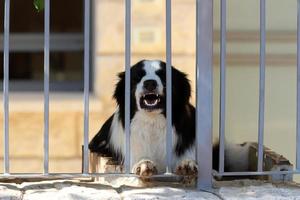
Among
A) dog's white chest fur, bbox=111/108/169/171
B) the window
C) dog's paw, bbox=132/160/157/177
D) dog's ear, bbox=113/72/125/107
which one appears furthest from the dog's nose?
the window

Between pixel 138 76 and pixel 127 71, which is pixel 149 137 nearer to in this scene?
pixel 138 76

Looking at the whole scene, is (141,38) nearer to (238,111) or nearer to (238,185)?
(238,111)

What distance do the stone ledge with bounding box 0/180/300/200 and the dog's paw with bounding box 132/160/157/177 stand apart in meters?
0.08

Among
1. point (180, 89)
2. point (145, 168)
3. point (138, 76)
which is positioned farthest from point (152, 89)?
point (145, 168)

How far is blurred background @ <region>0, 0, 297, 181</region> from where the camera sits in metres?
5.32

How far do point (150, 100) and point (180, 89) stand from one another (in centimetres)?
26

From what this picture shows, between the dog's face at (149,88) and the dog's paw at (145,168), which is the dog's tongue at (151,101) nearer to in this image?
the dog's face at (149,88)

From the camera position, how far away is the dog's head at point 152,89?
12.7ft

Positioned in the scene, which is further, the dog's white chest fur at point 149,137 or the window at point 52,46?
the window at point 52,46

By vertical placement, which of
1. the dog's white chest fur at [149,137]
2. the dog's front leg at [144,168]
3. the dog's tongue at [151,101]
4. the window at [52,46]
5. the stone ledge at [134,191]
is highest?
the window at [52,46]

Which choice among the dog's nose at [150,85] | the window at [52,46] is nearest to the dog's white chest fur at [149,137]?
the dog's nose at [150,85]

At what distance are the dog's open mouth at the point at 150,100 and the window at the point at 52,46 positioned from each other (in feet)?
6.62

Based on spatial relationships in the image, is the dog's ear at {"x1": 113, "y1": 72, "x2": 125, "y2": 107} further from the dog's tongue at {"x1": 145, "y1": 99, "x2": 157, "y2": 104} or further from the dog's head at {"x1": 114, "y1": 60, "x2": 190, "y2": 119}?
the dog's tongue at {"x1": 145, "y1": 99, "x2": 157, "y2": 104}

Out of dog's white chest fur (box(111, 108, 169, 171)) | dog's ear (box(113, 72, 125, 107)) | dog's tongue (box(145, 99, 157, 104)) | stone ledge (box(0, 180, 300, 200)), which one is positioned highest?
dog's ear (box(113, 72, 125, 107))
